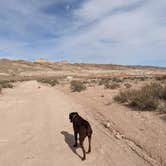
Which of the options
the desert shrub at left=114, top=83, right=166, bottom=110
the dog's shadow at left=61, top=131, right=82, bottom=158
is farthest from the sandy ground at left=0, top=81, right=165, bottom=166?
the desert shrub at left=114, top=83, right=166, bottom=110

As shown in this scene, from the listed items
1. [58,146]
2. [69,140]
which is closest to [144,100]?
[69,140]

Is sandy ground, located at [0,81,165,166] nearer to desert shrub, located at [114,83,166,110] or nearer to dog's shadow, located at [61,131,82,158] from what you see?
dog's shadow, located at [61,131,82,158]

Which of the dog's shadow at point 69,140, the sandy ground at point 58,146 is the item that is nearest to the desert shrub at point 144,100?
the sandy ground at point 58,146

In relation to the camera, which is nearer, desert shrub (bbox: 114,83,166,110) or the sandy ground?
the sandy ground

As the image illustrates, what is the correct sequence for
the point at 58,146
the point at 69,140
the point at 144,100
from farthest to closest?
the point at 144,100, the point at 69,140, the point at 58,146

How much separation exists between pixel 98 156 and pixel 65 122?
458 centimetres

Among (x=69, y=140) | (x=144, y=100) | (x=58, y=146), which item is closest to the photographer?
(x=58, y=146)

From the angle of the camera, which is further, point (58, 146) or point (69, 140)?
point (69, 140)

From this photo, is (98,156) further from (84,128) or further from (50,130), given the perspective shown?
(50,130)

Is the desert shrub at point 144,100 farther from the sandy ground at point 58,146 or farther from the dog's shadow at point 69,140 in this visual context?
the dog's shadow at point 69,140

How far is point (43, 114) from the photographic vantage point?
13844 millimetres

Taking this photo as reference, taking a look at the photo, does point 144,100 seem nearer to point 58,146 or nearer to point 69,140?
point 69,140

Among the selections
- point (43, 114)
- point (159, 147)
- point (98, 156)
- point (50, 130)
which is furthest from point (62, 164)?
point (43, 114)

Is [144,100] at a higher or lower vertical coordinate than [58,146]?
higher
